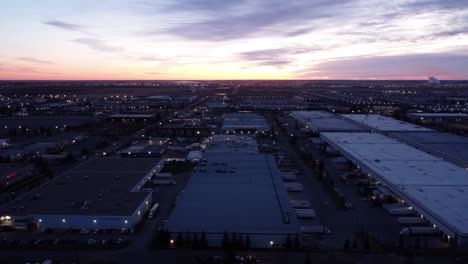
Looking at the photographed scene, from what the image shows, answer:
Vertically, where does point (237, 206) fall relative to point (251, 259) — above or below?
above

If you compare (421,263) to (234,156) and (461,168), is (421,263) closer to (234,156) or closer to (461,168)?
(461,168)

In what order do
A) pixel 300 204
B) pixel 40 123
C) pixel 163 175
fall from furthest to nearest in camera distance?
pixel 40 123
pixel 163 175
pixel 300 204

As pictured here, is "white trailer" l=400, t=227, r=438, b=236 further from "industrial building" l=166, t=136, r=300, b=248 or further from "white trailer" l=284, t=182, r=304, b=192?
"white trailer" l=284, t=182, r=304, b=192

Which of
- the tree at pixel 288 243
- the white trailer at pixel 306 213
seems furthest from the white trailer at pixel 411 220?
the tree at pixel 288 243

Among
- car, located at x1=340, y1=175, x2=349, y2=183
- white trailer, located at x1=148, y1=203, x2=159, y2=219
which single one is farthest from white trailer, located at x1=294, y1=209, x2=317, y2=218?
white trailer, located at x1=148, y1=203, x2=159, y2=219

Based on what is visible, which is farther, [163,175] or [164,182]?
[163,175]

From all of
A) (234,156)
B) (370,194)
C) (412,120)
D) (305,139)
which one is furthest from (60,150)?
(412,120)

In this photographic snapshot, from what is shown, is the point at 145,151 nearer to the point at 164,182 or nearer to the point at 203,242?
the point at 164,182

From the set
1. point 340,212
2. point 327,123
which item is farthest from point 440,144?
point 340,212
